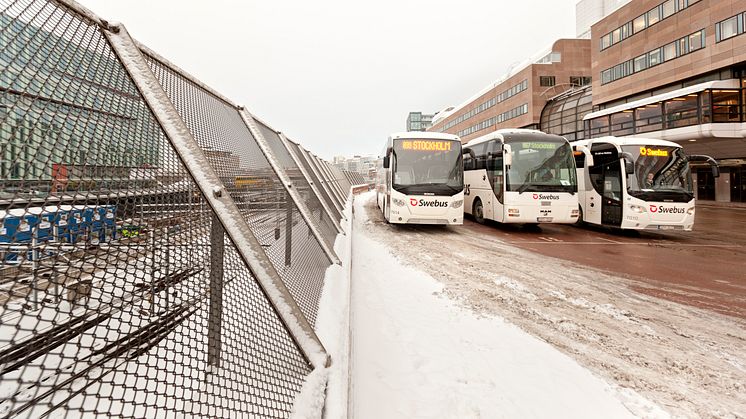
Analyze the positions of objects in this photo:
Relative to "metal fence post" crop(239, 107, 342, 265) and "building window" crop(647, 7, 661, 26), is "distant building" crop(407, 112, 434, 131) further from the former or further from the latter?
"metal fence post" crop(239, 107, 342, 265)

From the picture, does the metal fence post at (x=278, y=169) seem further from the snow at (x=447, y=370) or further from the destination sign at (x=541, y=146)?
the destination sign at (x=541, y=146)

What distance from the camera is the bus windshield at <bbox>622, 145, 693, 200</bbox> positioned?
8.72 m

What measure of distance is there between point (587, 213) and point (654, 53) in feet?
76.2

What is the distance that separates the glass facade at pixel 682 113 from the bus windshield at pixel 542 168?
1868 centimetres

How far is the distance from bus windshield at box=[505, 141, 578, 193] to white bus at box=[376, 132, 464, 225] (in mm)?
1660

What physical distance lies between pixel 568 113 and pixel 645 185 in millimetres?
30925

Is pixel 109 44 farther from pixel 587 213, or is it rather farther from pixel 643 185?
pixel 587 213

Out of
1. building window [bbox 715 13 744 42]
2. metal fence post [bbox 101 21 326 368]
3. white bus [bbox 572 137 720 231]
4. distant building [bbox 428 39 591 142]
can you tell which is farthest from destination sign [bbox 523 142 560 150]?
distant building [bbox 428 39 591 142]

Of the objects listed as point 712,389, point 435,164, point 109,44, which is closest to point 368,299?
point 712,389

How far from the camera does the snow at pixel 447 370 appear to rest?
220 cm

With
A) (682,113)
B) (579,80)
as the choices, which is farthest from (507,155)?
(579,80)

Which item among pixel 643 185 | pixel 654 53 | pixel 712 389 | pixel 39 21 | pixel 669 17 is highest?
pixel 669 17

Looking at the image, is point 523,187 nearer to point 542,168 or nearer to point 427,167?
point 542,168

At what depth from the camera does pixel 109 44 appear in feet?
4.53
